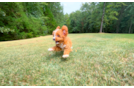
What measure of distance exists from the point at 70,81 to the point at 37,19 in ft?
42.2

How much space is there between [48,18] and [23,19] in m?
8.58

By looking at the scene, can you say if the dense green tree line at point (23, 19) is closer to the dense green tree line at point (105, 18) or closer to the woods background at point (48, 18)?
the woods background at point (48, 18)

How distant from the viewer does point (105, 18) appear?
13188mm

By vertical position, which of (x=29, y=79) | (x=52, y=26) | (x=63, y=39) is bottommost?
(x=29, y=79)

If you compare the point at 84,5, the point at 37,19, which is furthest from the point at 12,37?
the point at 84,5

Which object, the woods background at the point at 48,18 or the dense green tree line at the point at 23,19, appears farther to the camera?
the woods background at the point at 48,18

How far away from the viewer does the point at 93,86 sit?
0.64 meters

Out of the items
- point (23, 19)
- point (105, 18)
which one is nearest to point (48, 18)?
point (23, 19)

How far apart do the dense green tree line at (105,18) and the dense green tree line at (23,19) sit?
831 centimetres

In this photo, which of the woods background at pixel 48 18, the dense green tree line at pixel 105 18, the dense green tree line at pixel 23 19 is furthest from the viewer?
the dense green tree line at pixel 105 18

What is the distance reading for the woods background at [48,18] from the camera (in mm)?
6531

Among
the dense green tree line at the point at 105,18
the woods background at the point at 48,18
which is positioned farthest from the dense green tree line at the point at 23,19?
the dense green tree line at the point at 105,18

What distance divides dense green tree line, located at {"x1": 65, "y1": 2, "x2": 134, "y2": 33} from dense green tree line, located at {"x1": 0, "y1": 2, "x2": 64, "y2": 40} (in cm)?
831

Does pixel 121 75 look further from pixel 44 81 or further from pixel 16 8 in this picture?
pixel 16 8
